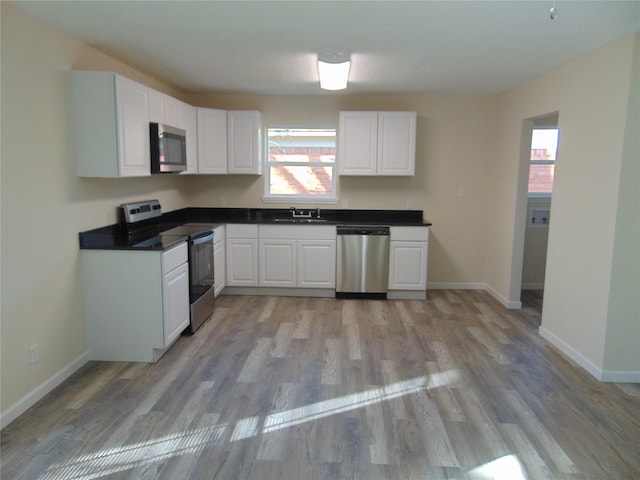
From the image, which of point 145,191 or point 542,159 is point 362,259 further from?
point 542,159

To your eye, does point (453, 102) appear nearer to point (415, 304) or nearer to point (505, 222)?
point (505, 222)

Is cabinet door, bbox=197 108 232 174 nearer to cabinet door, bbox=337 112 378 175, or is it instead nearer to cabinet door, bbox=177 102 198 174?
cabinet door, bbox=177 102 198 174

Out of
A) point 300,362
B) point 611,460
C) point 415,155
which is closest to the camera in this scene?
point 611,460

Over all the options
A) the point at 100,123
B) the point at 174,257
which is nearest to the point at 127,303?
the point at 174,257

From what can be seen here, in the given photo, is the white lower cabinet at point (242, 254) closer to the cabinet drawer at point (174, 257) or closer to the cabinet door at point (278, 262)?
the cabinet door at point (278, 262)

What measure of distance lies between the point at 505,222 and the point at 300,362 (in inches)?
117

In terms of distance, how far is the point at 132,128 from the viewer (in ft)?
11.0

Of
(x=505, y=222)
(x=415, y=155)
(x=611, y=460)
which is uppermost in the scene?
(x=415, y=155)

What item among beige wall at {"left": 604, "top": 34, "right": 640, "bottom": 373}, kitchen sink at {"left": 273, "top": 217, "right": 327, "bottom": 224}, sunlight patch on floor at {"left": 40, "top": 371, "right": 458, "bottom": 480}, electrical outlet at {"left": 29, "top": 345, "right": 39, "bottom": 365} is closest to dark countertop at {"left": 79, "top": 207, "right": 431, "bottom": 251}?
kitchen sink at {"left": 273, "top": 217, "right": 327, "bottom": 224}

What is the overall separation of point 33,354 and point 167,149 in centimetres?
201

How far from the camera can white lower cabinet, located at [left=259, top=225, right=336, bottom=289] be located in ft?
16.8

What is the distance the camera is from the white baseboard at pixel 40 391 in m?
2.52

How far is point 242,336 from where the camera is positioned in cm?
393

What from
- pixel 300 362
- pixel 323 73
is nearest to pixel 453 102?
pixel 323 73
